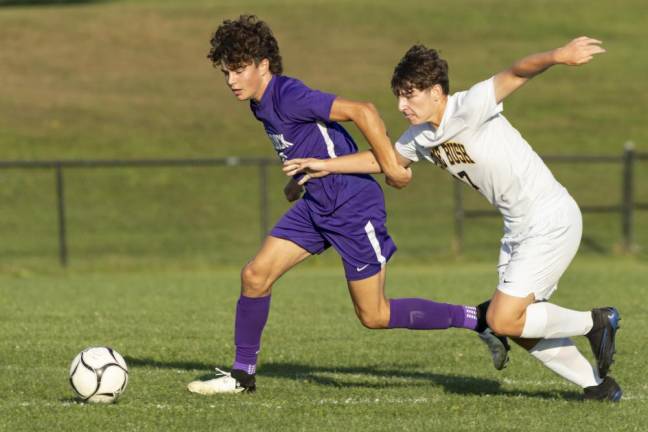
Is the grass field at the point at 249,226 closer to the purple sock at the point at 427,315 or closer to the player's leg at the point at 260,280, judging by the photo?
the player's leg at the point at 260,280

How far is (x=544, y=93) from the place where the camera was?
33.4 meters

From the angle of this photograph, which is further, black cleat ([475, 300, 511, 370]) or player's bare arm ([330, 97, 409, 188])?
black cleat ([475, 300, 511, 370])

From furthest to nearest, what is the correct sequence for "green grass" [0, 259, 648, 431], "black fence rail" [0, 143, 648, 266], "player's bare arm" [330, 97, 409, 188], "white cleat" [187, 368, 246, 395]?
"black fence rail" [0, 143, 648, 266]
"white cleat" [187, 368, 246, 395]
"player's bare arm" [330, 97, 409, 188]
"green grass" [0, 259, 648, 431]

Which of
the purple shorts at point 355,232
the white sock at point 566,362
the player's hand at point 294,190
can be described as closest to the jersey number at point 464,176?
the purple shorts at point 355,232

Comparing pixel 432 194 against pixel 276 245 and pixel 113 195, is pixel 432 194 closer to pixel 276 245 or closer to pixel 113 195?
pixel 113 195

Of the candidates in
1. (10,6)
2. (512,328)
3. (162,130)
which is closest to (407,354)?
(512,328)

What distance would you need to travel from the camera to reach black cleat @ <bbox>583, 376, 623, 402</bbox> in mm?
6988

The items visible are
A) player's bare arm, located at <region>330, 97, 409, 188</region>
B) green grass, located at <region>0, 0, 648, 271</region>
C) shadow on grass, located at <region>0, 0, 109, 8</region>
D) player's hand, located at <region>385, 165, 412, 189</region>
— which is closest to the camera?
player's bare arm, located at <region>330, 97, 409, 188</region>

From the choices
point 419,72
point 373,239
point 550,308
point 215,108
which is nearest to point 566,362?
point 550,308

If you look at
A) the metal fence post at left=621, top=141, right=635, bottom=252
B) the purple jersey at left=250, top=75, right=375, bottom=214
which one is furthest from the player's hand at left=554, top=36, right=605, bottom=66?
the metal fence post at left=621, top=141, right=635, bottom=252

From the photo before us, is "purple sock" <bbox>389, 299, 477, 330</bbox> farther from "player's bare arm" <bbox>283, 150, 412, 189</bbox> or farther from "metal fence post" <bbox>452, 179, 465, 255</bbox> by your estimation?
"metal fence post" <bbox>452, 179, 465, 255</bbox>

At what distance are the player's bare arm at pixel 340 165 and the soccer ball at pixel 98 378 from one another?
1502 millimetres

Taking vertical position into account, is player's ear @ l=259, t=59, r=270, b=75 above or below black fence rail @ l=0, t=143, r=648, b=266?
above

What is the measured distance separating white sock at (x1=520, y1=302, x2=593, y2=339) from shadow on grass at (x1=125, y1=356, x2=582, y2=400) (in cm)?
54
